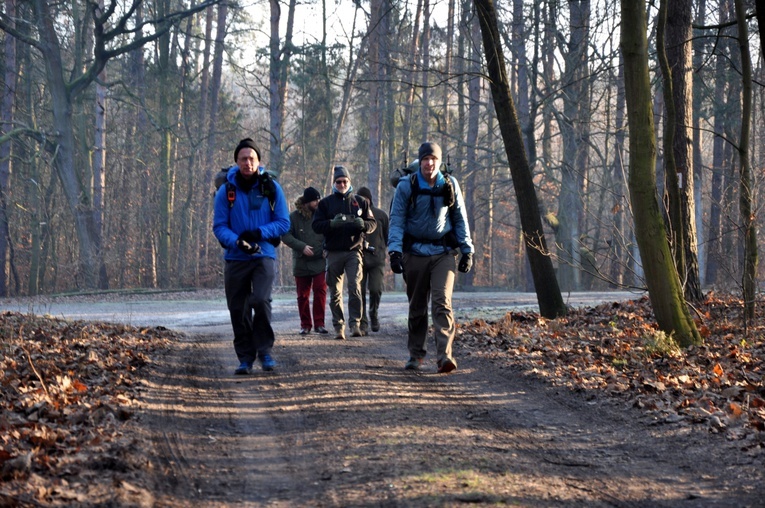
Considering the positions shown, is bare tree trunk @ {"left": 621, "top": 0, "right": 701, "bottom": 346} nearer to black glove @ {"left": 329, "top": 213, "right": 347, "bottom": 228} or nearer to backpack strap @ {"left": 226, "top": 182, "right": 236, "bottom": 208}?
black glove @ {"left": 329, "top": 213, "right": 347, "bottom": 228}

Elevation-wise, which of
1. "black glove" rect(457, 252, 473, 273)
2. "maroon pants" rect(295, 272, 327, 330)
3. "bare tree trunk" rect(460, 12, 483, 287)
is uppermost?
"bare tree trunk" rect(460, 12, 483, 287)

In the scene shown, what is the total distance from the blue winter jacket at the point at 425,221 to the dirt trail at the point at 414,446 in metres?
1.37

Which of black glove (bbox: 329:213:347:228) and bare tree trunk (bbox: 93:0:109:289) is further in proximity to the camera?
bare tree trunk (bbox: 93:0:109:289)

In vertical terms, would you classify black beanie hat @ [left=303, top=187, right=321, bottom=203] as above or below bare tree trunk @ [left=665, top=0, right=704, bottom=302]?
below

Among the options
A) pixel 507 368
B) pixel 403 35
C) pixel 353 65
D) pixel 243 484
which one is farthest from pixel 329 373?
pixel 353 65

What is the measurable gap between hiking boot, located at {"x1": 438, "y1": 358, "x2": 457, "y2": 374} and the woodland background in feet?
44.8

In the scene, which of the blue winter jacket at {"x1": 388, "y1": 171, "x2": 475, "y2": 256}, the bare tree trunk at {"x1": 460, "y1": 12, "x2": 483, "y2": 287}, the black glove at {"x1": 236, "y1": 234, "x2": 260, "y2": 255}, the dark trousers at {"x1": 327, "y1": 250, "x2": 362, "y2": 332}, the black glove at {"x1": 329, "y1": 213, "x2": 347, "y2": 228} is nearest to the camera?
the black glove at {"x1": 236, "y1": 234, "x2": 260, "y2": 255}

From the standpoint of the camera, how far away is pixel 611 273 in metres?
40.2

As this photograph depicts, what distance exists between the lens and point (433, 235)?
8758 mm

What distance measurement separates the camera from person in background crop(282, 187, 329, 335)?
1252cm

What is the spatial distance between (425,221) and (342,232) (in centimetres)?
319

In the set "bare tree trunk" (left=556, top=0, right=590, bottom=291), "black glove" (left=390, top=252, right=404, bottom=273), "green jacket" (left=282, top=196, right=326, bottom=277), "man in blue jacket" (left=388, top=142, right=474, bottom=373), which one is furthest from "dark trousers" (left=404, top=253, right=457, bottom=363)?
"bare tree trunk" (left=556, top=0, right=590, bottom=291)

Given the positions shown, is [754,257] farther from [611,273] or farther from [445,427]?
[611,273]

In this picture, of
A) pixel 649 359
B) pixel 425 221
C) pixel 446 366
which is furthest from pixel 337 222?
pixel 649 359
